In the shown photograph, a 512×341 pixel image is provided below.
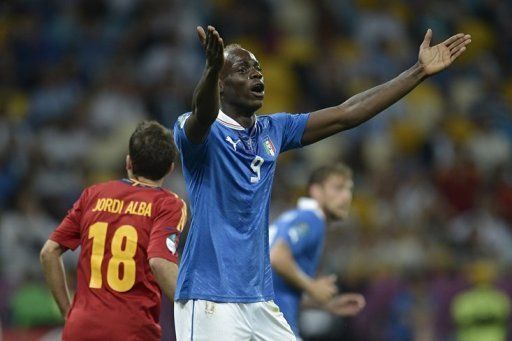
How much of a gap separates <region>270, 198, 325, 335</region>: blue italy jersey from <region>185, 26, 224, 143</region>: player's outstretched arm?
303cm

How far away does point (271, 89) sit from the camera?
14.7 meters

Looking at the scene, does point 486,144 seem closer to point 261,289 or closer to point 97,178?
point 97,178

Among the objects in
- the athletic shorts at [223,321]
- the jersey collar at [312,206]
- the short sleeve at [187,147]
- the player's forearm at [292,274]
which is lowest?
the athletic shorts at [223,321]

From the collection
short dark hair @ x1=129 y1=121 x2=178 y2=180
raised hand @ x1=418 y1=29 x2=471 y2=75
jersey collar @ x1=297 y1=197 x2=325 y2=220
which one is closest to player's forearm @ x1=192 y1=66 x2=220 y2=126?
short dark hair @ x1=129 y1=121 x2=178 y2=180

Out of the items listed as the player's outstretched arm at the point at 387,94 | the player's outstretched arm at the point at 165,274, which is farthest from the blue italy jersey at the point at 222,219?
the player's outstretched arm at the point at 387,94

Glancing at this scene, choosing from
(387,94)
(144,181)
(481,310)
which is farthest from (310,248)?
(481,310)

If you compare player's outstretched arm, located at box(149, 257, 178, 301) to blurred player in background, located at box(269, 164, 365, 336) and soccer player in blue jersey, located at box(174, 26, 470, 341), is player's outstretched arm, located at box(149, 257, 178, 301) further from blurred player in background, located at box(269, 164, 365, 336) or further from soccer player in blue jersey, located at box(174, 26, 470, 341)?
blurred player in background, located at box(269, 164, 365, 336)

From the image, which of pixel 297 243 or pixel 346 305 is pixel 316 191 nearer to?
pixel 297 243

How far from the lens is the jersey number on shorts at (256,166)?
5.23 metres

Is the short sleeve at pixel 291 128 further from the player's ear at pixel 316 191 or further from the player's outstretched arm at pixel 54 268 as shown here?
the player's ear at pixel 316 191

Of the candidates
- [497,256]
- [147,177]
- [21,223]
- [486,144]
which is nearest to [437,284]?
[497,256]

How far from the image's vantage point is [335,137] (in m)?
14.1

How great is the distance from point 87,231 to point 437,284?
6.62m

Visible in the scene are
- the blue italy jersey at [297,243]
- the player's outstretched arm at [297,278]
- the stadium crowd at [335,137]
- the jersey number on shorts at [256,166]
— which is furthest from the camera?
the stadium crowd at [335,137]
